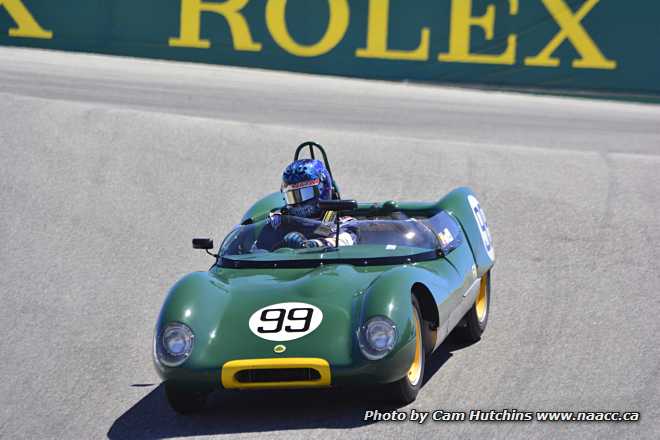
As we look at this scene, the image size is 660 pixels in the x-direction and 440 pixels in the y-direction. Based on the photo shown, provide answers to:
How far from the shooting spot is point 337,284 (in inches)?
255

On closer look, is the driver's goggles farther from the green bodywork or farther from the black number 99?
the black number 99

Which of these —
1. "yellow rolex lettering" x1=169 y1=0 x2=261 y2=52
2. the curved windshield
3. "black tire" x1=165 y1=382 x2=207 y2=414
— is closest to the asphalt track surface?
"black tire" x1=165 y1=382 x2=207 y2=414

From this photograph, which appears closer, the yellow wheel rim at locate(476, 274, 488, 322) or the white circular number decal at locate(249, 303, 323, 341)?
the white circular number decal at locate(249, 303, 323, 341)

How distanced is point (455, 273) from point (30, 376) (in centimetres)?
269

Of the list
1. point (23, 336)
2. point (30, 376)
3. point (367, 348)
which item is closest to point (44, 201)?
point (23, 336)

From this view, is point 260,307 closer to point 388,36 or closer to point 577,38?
point 388,36

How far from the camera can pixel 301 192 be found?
26.0 ft

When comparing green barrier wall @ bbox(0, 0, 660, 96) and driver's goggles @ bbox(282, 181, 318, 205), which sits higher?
green barrier wall @ bbox(0, 0, 660, 96)

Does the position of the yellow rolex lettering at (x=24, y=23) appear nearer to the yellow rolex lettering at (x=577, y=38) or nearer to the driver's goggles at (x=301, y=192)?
the yellow rolex lettering at (x=577, y=38)

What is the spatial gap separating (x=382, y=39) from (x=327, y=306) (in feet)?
46.4

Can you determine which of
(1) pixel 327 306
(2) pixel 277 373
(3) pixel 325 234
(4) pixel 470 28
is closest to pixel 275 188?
(3) pixel 325 234

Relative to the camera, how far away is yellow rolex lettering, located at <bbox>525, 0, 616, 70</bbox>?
19.4 meters

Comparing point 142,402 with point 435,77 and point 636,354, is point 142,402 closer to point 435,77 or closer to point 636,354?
point 636,354

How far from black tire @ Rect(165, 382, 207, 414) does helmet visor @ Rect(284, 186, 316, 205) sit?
198 centimetres
